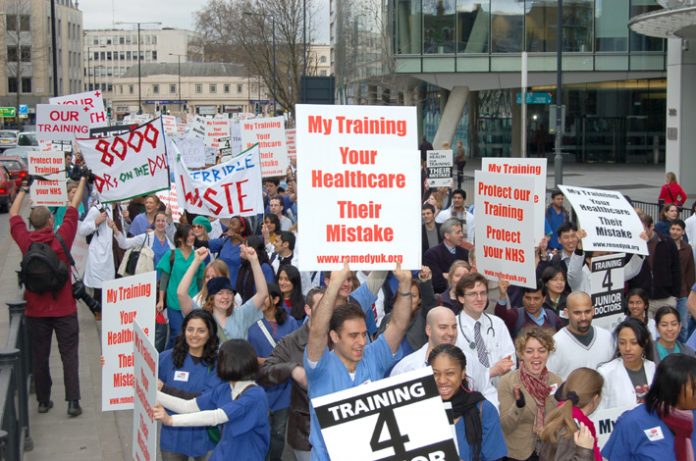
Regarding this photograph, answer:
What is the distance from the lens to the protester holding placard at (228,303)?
7.64m

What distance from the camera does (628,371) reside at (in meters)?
6.41

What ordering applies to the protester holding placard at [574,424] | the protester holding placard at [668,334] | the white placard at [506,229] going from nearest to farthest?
the protester holding placard at [574,424] → the protester holding placard at [668,334] → the white placard at [506,229]

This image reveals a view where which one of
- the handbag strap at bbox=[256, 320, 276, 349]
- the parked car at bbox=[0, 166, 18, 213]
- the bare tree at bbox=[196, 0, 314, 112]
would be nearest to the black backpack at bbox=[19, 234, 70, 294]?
the handbag strap at bbox=[256, 320, 276, 349]

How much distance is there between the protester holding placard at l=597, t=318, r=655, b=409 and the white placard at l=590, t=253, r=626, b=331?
1843mm

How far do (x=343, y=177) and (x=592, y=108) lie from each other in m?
47.0

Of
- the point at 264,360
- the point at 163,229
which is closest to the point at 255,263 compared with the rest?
the point at 264,360

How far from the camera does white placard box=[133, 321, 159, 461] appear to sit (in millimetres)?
5211

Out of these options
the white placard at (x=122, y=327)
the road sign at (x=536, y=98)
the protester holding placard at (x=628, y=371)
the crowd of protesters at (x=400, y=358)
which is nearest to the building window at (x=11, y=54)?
the road sign at (x=536, y=98)

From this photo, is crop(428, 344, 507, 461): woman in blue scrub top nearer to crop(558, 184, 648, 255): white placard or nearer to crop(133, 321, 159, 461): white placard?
crop(133, 321, 159, 461): white placard

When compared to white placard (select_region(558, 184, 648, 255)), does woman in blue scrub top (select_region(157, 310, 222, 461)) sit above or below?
below

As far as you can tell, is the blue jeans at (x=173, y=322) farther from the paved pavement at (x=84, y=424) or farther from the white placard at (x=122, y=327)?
the white placard at (x=122, y=327)

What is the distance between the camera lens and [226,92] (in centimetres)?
18088

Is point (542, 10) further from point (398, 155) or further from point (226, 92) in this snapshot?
point (226, 92)

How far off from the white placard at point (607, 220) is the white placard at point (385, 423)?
17.5 feet
